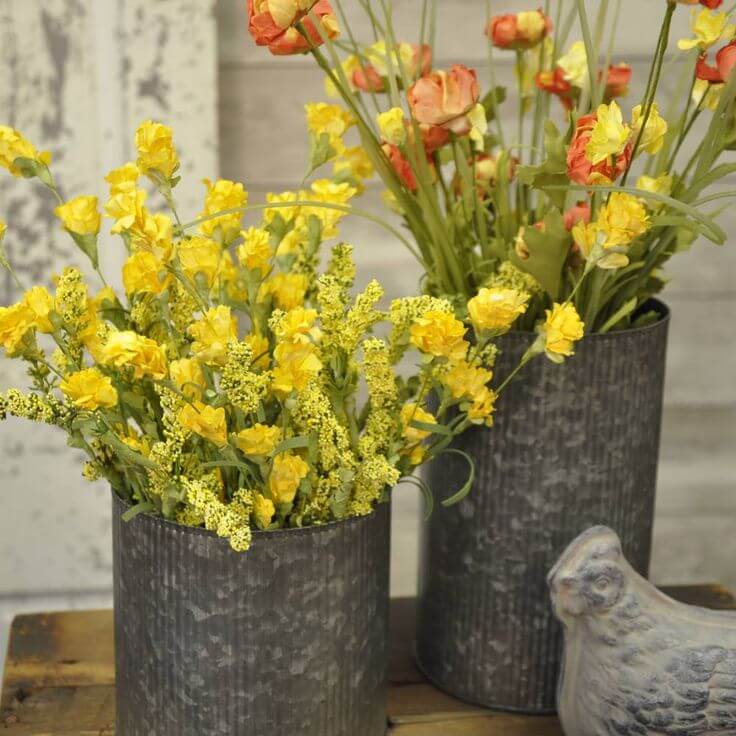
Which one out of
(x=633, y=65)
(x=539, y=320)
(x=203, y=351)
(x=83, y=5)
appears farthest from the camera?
(x=633, y=65)

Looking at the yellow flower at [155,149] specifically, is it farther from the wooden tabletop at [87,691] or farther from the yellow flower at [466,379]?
the wooden tabletop at [87,691]

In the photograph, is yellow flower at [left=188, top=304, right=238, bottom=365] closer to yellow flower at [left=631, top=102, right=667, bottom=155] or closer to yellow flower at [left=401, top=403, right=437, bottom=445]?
yellow flower at [left=401, top=403, right=437, bottom=445]

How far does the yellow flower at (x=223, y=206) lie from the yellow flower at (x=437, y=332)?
14 cm

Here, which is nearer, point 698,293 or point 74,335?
point 74,335

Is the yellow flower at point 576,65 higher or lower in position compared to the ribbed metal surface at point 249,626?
higher

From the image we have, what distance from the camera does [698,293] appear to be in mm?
1469

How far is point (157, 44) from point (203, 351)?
2.30 ft

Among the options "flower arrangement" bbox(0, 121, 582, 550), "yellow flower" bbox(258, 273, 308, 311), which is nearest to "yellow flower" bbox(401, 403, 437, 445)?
"flower arrangement" bbox(0, 121, 582, 550)

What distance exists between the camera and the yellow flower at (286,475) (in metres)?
0.69

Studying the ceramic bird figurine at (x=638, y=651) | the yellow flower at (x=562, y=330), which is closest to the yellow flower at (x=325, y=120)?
the yellow flower at (x=562, y=330)

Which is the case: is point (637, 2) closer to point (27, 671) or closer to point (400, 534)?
point (400, 534)

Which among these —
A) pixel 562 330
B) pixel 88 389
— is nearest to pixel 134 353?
pixel 88 389

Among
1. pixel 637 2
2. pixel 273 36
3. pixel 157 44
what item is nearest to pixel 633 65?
pixel 637 2

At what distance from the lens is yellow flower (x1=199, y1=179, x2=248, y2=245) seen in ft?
2.45
